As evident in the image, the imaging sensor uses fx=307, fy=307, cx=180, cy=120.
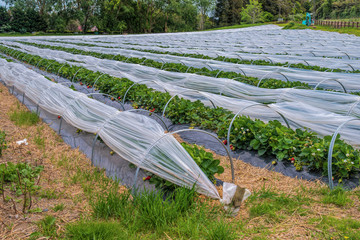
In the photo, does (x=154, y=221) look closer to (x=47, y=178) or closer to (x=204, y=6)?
(x=47, y=178)

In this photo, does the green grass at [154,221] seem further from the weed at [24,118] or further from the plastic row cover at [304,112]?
the weed at [24,118]

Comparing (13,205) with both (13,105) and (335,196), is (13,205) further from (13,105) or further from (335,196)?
(13,105)

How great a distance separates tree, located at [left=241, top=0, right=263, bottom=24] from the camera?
54062mm

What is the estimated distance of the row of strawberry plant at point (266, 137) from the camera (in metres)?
4.03

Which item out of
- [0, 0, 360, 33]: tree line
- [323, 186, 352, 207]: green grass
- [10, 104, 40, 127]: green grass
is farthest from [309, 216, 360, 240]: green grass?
[0, 0, 360, 33]: tree line

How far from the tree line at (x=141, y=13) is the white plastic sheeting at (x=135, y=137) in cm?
4036

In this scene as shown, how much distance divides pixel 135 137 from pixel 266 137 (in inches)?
81.2

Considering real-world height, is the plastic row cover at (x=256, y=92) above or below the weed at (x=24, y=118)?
above

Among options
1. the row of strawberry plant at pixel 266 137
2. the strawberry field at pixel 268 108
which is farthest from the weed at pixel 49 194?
the row of strawberry plant at pixel 266 137

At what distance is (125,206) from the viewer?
319 cm

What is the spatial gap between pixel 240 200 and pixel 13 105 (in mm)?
7119

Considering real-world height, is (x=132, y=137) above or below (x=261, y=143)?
above

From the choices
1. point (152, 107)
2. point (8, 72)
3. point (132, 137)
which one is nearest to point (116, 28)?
point (8, 72)

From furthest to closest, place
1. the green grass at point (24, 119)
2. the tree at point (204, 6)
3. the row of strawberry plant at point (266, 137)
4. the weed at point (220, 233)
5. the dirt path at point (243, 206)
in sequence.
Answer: the tree at point (204, 6), the green grass at point (24, 119), the row of strawberry plant at point (266, 137), the dirt path at point (243, 206), the weed at point (220, 233)
